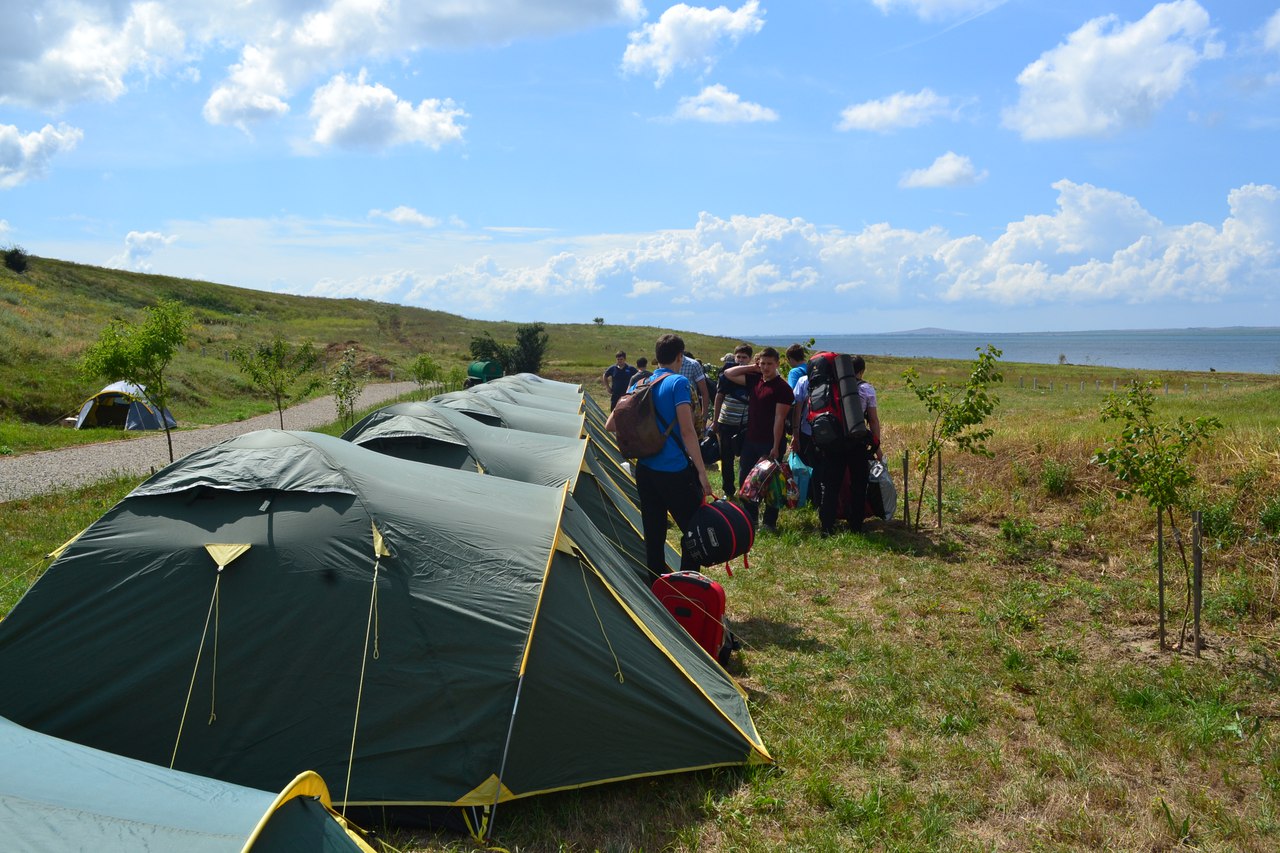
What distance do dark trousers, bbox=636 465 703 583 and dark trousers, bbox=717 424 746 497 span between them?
4.54m

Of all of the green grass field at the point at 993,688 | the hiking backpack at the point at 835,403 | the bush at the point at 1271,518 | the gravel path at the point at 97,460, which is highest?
the hiking backpack at the point at 835,403

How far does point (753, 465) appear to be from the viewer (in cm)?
1001

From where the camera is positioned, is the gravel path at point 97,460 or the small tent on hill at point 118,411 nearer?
the gravel path at point 97,460

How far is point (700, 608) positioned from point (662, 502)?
1093 mm

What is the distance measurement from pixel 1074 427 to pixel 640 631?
10.7 m

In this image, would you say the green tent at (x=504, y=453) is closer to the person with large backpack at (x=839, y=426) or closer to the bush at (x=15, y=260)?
the person with large backpack at (x=839, y=426)

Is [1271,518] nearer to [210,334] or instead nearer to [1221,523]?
[1221,523]

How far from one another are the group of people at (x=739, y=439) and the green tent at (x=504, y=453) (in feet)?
2.31

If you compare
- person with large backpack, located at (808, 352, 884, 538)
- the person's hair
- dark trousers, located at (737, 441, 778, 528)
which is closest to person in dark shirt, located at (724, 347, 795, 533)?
dark trousers, located at (737, 441, 778, 528)

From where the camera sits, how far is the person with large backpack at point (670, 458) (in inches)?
260

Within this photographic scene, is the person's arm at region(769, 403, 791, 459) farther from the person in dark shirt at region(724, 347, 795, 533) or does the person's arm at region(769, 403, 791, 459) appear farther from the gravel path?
the gravel path

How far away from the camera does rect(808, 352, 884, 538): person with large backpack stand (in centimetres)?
900

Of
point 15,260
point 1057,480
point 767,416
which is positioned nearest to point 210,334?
point 15,260

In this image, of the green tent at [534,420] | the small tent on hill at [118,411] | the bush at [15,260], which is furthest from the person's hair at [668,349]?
the bush at [15,260]
